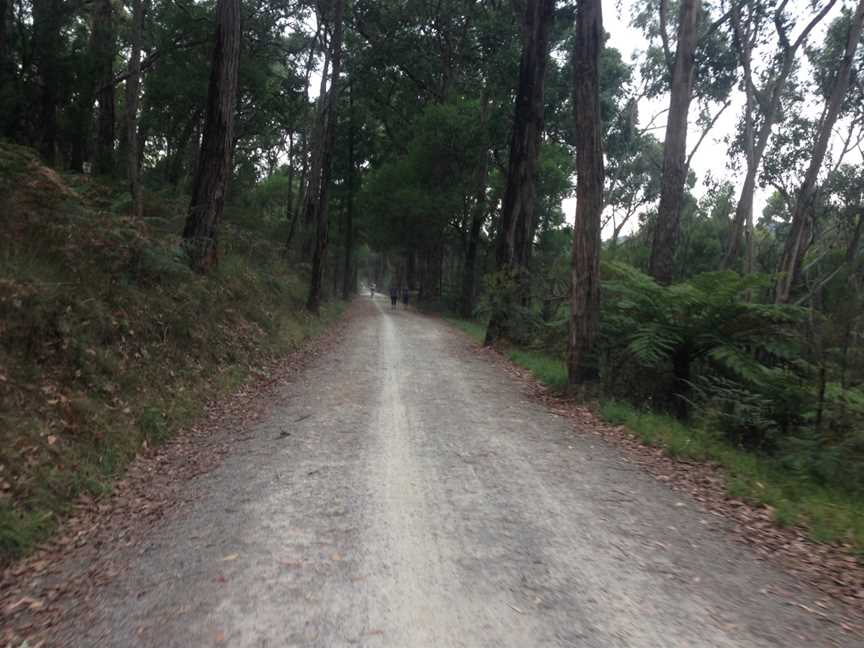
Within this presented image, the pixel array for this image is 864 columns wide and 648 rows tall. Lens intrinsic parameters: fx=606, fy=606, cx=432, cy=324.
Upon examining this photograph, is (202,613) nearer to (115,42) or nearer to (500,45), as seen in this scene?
(115,42)

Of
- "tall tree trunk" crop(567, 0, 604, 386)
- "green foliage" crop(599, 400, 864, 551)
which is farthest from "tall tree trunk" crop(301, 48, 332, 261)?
"green foliage" crop(599, 400, 864, 551)

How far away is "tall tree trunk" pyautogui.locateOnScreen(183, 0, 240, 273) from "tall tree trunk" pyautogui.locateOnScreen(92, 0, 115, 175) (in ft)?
22.4

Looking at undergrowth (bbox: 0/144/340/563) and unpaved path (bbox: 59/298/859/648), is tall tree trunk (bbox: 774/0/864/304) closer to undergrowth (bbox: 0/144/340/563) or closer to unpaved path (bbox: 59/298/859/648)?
unpaved path (bbox: 59/298/859/648)

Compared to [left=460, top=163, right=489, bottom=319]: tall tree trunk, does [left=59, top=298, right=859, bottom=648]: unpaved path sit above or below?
below

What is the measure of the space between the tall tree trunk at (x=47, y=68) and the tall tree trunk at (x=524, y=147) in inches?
504

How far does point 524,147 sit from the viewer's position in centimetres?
A: 1748

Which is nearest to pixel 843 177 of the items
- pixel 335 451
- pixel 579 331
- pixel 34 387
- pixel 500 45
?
pixel 500 45

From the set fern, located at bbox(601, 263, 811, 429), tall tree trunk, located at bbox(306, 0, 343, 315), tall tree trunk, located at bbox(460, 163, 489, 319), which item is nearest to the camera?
fern, located at bbox(601, 263, 811, 429)

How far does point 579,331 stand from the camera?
34.1ft

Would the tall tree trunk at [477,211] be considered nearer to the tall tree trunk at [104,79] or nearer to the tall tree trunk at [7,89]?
the tall tree trunk at [104,79]

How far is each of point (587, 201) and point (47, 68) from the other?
15562 millimetres

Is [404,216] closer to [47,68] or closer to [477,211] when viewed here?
[477,211]

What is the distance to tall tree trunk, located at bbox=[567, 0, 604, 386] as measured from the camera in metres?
10.4

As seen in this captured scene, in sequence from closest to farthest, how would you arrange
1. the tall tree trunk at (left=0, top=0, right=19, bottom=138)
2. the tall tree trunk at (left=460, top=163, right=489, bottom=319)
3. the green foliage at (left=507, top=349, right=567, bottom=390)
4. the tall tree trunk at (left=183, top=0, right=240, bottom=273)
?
1. the green foliage at (left=507, top=349, right=567, bottom=390)
2. the tall tree trunk at (left=183, top=0, right=240, bottom=273)
3. the tall tree trunk at (left=0, top=0, right=19, bottom=138)
4. the tall tree trunk at (left=460, top=163, right=489, bottom=319)
